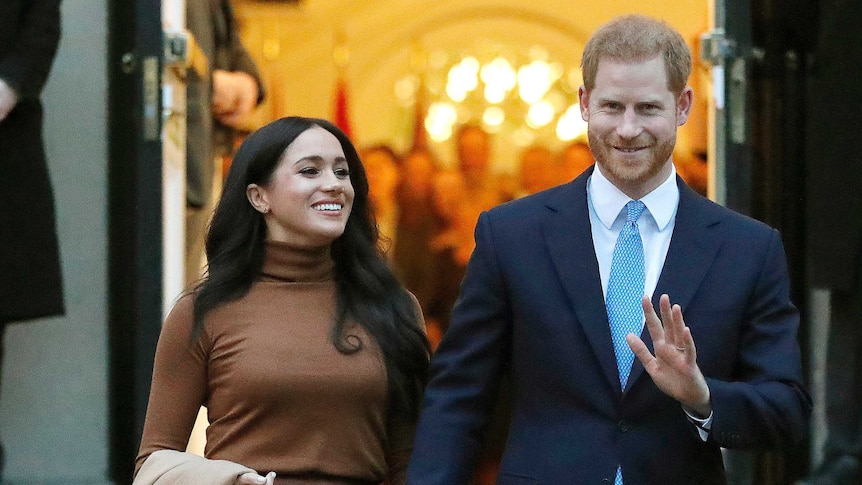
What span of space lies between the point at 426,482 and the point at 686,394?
23.6 inches

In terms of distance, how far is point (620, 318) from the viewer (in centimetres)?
331

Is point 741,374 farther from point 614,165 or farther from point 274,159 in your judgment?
point 274,159

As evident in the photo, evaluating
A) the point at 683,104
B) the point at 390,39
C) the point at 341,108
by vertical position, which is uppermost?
the point at 390,39

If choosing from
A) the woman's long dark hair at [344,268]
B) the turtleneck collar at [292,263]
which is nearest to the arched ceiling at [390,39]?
the woman's long dark hair at [344,268]

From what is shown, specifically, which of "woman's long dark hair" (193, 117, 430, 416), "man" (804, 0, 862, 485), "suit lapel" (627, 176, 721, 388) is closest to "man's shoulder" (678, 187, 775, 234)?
"suit lapel" (627, 176, 721, 388)

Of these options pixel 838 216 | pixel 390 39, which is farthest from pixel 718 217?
pixel 390 39

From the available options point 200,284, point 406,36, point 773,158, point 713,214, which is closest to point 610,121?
point 713,214

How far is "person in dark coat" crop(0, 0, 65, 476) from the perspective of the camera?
5.01 m

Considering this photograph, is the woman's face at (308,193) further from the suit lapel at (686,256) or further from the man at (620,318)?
the suit lapel at (686,256)

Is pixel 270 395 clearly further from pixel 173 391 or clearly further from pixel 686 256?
pixel 686 256

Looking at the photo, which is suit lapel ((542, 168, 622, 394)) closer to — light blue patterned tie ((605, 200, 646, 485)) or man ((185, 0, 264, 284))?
light blue patterned tie ((605, 200, 646, 485))

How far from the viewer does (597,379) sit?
327 centimetres

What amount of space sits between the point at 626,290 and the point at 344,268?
0.91 m

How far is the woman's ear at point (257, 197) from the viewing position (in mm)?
3912
